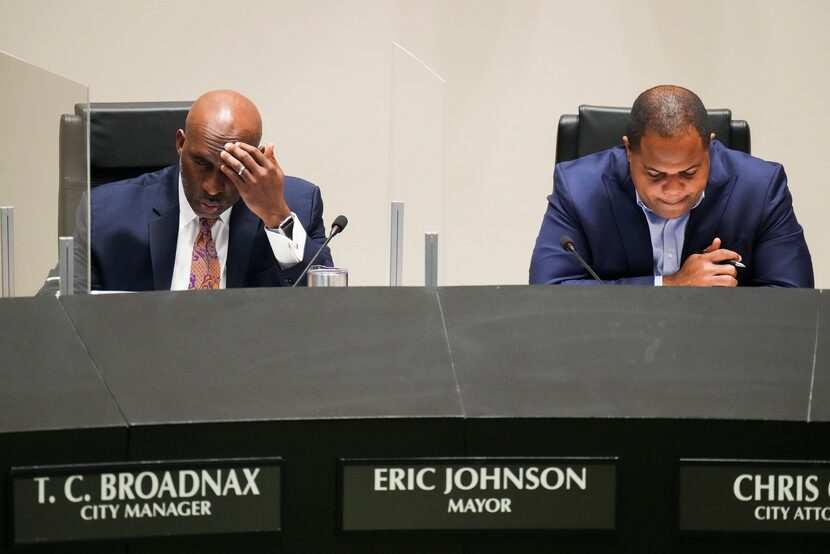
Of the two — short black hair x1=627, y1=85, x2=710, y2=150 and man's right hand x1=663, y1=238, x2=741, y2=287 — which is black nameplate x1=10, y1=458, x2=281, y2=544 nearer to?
man's right hand x1=663, y1=238, x2=741, y2=287

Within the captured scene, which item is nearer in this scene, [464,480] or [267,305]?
[464,480]

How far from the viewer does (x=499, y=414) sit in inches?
60.6

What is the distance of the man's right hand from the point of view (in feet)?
7.81

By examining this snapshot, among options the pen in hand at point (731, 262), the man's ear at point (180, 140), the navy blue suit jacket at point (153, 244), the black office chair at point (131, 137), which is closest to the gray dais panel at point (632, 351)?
the pen in hand at point (731, 262)

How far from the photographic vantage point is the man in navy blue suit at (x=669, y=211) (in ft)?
8.10

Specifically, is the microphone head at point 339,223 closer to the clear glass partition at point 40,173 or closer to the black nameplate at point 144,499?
the clear glass partition at point 40,173

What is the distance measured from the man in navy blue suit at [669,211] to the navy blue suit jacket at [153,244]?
0.56 meters

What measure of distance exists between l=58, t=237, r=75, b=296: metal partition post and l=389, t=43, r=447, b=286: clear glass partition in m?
0.56

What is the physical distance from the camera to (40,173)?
6.62 ft

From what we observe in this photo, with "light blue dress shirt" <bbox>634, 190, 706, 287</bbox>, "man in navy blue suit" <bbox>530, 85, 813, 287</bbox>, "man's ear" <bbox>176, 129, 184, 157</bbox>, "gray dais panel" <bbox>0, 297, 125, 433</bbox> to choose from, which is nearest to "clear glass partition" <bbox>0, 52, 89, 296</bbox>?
"gray dais panel" <bbox>0, 297, 125, 433</bbox>

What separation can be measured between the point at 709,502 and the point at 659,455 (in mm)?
88

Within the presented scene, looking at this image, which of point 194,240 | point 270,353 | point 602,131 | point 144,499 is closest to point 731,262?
point 602,131

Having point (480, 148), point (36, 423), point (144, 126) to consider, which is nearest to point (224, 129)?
point (144, 126)

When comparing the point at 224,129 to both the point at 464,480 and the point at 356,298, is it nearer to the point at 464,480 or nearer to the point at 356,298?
the point at 356,298
